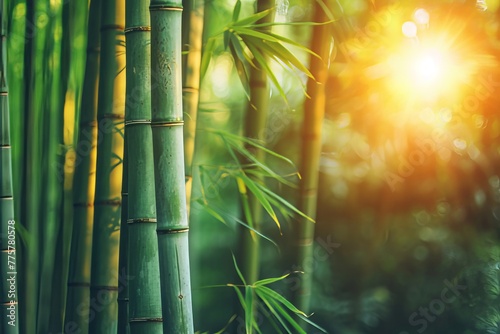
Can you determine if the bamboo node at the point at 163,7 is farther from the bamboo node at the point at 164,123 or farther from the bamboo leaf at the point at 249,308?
the bamboo leaf at the point at 249,308

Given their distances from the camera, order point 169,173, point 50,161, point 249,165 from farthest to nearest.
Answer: point 50,161, point 249,165, point 169,173

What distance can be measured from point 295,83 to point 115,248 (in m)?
1.81

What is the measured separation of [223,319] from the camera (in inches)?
155

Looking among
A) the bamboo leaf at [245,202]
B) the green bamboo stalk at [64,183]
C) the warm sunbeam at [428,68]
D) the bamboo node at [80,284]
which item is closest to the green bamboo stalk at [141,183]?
the bamboo node at [80,284]

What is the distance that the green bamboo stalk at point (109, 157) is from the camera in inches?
70.8

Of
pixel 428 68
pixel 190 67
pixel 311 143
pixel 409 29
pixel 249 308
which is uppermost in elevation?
pixel 409 29

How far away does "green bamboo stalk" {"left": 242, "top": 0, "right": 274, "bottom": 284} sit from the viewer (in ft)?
7.78

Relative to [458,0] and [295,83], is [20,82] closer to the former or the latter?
[295,83]

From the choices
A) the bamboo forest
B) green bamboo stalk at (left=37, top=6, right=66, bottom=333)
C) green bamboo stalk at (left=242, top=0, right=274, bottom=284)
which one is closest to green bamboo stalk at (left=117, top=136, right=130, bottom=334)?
the bamboo forest

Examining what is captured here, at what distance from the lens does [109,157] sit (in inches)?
70.7

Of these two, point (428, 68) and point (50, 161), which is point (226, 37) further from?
point (428, 68)

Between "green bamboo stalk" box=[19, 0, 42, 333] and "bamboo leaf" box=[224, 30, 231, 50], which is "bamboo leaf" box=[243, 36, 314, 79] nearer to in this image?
"bamboo leaf" box=[224, 30, 231, 50]

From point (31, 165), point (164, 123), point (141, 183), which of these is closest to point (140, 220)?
point (141, 183)

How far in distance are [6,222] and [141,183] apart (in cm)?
45
